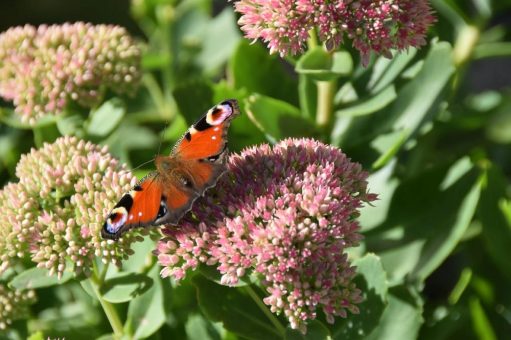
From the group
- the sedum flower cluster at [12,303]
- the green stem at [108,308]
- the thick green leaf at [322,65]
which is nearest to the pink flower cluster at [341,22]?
the thick green leaf at [322,65]

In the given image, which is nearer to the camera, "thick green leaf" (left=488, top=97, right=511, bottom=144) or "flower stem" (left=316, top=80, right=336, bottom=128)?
"flower stem" (left=316, top=80, right=336, bottom=128)

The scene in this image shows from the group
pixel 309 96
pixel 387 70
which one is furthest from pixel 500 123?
pixel 309 96

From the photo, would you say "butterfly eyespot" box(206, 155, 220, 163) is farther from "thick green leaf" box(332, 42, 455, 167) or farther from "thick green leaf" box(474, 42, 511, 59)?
"thick green leaf" box(474, 42, 511, 59)

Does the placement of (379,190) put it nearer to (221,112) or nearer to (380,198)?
(380,198)

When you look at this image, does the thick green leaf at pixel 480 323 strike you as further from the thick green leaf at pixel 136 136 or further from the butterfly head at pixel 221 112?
the thick green leaf at pixel 136 136

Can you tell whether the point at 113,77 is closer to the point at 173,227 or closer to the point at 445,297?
the point at 173,227

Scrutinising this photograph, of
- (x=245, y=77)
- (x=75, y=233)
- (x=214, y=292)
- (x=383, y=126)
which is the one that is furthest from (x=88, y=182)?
(x=383, y=126)

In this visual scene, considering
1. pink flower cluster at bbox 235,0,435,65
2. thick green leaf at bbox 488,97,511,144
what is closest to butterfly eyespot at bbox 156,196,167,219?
pink flower cluster at bbox 235,0,435,65
